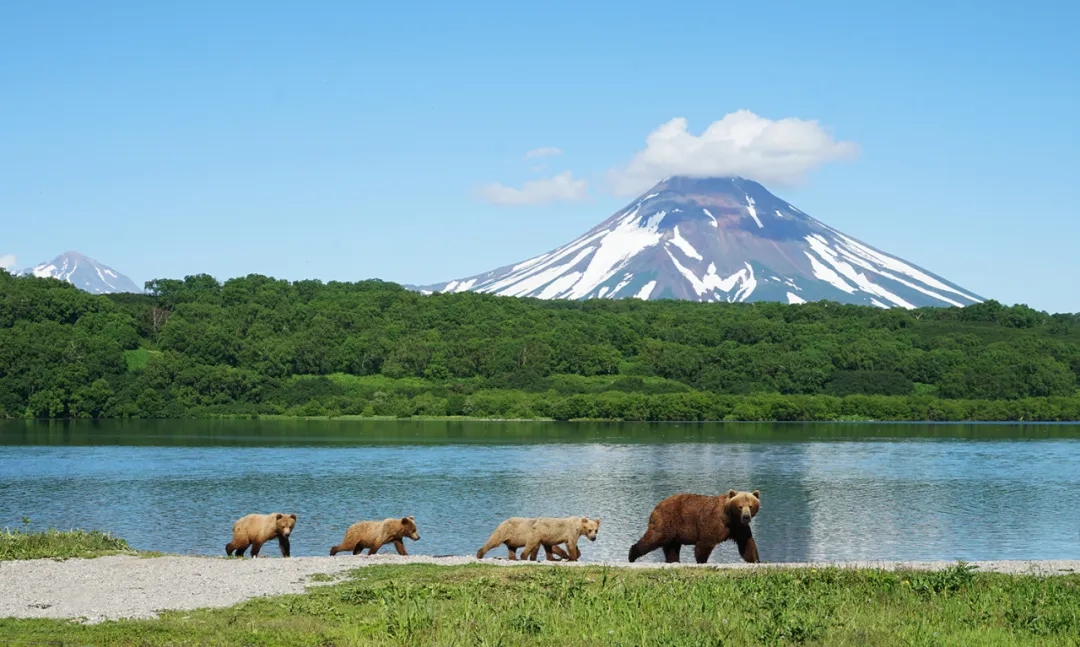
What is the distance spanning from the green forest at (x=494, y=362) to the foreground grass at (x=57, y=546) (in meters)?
117

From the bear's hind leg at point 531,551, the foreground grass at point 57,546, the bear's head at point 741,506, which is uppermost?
the bear's head at point 741,506

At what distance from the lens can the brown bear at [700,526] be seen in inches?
954

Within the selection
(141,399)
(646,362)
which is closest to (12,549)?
(141,399)

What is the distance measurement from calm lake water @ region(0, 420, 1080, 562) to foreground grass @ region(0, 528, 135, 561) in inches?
313

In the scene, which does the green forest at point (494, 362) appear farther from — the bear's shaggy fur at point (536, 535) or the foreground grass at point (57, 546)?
the foreground grass at point (57, 546)

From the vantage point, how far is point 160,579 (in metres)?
19.8

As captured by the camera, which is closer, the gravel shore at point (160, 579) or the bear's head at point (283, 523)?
the gravel shore at point (160, 579)

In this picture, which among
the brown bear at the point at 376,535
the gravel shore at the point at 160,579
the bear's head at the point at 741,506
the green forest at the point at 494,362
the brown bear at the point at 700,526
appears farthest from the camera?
the green forest at the point at 494,362

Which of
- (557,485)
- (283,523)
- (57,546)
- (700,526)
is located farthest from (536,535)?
(557,485)

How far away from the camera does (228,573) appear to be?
20.6m

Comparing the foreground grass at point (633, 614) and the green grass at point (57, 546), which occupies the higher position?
the green grass at point (57, 546)

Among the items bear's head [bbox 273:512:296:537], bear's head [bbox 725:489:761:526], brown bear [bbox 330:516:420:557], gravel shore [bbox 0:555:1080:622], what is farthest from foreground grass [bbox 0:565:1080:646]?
bear's head [bbox 273:512:296:537]

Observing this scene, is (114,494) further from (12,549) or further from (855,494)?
(855,494)

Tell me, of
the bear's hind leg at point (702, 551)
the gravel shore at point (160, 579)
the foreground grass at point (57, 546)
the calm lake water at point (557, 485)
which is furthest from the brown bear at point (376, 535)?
the bear's hind leg at point (702, 551)
